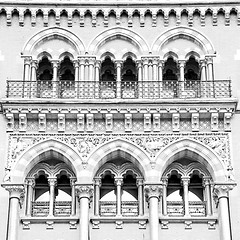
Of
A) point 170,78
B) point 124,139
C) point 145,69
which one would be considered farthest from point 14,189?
point 170,78

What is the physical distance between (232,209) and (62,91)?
220 inches

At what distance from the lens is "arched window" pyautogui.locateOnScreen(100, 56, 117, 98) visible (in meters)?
27.1

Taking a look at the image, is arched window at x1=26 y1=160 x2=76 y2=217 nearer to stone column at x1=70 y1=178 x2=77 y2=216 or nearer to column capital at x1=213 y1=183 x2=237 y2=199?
stone column at x1=70 y1=178 x2=77 y2=216

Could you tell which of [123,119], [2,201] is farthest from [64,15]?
[2,201]

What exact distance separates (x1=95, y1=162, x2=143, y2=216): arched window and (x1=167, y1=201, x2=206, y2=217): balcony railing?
0.78m

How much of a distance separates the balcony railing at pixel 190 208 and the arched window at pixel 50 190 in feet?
8.06

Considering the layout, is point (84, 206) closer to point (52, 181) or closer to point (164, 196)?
point (52, 181)

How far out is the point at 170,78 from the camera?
27734 mm

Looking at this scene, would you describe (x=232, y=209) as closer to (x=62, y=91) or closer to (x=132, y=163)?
(x=132, y=163)

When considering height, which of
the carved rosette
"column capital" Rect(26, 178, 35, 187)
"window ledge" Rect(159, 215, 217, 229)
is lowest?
"window ledge" Rect(159, 215, 217, 229)

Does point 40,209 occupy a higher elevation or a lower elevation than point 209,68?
lower

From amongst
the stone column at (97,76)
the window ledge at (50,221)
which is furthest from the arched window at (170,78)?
the window ledge at (50,221)

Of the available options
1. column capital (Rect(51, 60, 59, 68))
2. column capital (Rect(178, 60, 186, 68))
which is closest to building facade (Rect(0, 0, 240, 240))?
column capital (Rect(178, 60, 186, 68))

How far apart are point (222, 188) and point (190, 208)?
1017 millimetres
